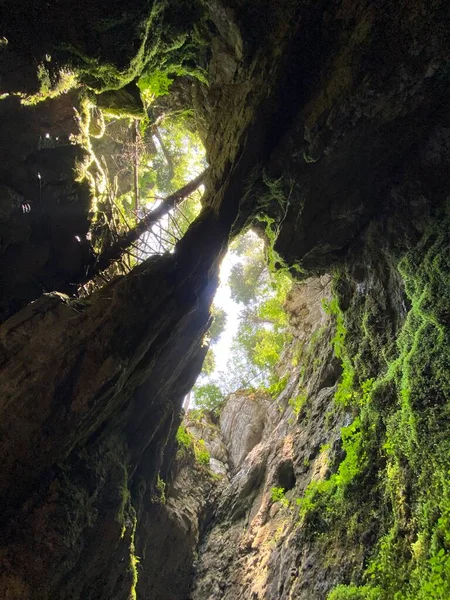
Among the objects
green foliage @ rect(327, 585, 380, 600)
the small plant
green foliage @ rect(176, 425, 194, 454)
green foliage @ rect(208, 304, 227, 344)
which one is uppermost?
green foliage @ rect(208, 304, 227, 344)

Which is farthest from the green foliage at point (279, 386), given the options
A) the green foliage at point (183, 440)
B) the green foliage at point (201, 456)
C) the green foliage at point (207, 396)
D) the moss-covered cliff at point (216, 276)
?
the green foliage at point (207, 396)

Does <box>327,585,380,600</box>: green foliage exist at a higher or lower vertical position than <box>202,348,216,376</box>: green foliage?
lower

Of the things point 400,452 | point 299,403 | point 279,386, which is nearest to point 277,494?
point 299,403

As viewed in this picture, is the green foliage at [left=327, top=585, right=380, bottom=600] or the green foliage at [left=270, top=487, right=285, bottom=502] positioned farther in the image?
the green foliage at [left=270, top=487, right=285, bottom=502]

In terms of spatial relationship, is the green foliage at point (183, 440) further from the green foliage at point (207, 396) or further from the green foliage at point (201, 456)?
the green foliage at point (207, 396)

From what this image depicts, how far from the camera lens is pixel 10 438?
5.76m

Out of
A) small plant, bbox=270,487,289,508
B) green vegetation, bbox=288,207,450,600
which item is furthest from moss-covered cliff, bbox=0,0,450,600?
small plant, bbox=270,487,289,508

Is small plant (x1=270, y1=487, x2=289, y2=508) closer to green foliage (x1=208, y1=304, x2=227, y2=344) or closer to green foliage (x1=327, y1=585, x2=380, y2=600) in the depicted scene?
green foliage (x1=327, y1=585, x2=380, y2=600)

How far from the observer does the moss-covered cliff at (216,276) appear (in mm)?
5730

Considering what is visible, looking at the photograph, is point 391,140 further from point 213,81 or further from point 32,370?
point 32,370

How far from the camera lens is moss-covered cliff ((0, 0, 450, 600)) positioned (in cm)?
573

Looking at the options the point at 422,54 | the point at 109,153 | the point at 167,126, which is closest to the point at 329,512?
the point at 422,54

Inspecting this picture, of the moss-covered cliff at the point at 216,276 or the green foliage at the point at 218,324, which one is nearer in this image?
the moss-covered cliff at the point at 216,276

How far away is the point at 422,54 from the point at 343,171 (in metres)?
2.27
